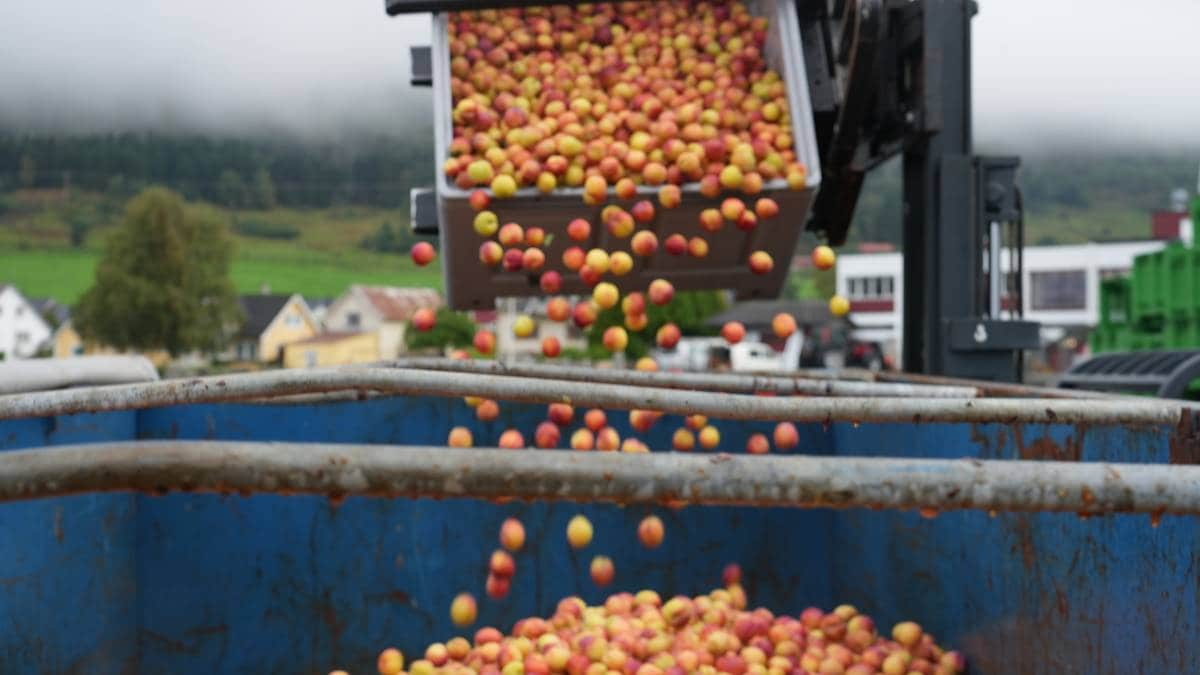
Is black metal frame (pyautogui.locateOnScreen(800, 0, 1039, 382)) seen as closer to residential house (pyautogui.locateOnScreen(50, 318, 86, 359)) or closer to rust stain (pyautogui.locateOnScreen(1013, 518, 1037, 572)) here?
rust stain (pyautogui.locateOnScreen(1013, 518, 1037, 572))

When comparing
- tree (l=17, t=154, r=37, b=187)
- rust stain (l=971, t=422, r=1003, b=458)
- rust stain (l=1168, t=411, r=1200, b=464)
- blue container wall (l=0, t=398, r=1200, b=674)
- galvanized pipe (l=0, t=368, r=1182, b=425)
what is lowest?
blue container wall (l=0, t=398, r=1200, b=674)

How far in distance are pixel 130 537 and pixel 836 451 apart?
2.29 meters

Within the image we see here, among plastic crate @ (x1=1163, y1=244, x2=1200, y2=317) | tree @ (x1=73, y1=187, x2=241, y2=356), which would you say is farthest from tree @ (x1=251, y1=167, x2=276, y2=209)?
plastic crate @ (x1=1163, y1=244, x2=1200, y2=317)

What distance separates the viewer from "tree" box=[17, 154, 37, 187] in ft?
481

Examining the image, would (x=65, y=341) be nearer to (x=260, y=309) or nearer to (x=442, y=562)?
(x=260, y=309)

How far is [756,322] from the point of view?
253ft

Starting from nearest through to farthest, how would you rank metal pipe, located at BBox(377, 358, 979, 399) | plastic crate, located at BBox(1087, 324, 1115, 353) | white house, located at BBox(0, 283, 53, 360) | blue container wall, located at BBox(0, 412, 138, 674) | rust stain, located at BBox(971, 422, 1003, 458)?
blue container wall, located at BBox(0, 412, 138, 674), rust stain, located at BBox(971, 422, 1003, 458), metal pipe, located at BBox(377, 358, 979, 399), plastic crate, located at BBox(1087, 324, 1115, 353), white house, located at BBox(0, 283, 53, 360)

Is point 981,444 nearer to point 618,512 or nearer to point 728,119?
point 618,512

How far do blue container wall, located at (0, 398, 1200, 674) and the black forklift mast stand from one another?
2.81 feet

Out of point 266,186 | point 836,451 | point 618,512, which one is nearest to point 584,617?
point 618,512

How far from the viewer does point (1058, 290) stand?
78.4 metres

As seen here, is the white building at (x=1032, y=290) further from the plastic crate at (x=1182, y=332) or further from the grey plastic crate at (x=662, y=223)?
the grey plastic crate at (x=662, y=223)

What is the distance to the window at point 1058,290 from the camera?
253 feet

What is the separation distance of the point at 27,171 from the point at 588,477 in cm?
16358
